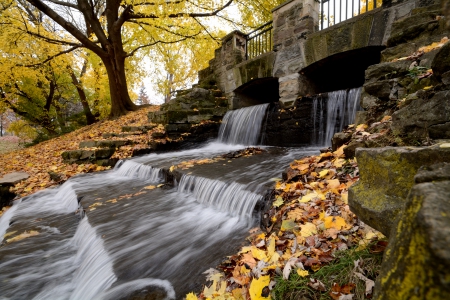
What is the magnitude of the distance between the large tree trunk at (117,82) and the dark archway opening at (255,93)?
19.5ft

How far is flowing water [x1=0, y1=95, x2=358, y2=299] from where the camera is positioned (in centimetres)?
206

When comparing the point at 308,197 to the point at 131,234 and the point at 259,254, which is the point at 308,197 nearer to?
the point at 259,254

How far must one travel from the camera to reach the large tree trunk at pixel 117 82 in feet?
35.2

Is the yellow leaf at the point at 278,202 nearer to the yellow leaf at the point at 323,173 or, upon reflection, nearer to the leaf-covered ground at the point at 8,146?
the yellow leaf at the point at 323,173

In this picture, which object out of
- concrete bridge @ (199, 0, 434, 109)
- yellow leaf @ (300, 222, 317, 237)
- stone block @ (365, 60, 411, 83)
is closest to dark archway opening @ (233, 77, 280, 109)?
concrete bridge @ (199, 0, 434, 109)

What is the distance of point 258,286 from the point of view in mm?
1445

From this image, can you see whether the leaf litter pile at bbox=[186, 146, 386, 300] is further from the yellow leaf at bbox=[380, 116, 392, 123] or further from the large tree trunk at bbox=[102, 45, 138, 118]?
the large tree trunk at bbox=[102, 45, 138, 118]

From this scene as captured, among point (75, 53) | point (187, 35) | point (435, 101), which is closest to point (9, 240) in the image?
point (435, 101)

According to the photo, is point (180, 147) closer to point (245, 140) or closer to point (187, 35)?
point (245, 140)

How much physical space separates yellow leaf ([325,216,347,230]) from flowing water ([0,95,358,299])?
88cm

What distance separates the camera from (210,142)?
27.6ft

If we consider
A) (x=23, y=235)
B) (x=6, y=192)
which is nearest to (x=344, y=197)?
(x=23, y=235)

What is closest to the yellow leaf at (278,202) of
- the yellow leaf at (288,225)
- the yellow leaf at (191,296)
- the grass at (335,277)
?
the yellow leaf at (288,225)

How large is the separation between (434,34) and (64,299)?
5.24 meters
